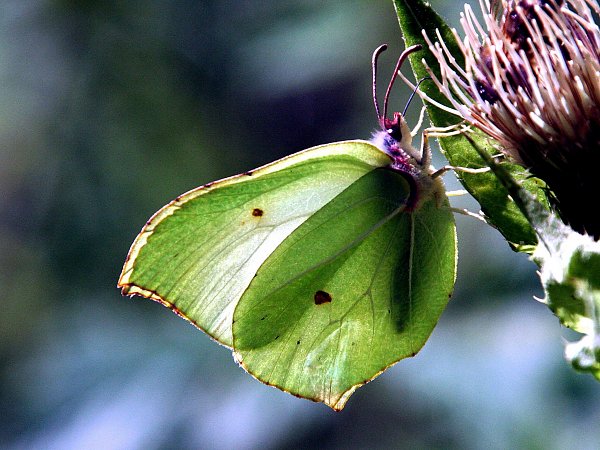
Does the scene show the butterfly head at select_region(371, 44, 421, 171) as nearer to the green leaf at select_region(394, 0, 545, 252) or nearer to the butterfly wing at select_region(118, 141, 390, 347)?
the butterfly wing at select_region(118, 141, 390, 347)

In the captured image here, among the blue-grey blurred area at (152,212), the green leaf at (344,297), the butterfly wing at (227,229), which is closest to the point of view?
the butterfly wing at (227,229)

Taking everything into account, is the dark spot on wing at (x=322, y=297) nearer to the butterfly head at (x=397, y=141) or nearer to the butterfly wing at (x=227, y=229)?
the butterfly wing at (x=227, y=229)

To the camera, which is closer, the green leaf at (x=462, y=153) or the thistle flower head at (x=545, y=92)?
the thistle flower head at (x=545, y=92)

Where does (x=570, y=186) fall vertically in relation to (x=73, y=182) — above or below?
above

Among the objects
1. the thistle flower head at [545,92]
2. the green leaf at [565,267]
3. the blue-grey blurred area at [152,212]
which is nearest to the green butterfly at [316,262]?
the thistle flower head at [545,92]

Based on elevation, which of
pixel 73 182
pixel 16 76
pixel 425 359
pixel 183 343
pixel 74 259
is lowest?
pixel 425 359

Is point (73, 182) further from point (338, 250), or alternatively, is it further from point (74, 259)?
point (338, 250)

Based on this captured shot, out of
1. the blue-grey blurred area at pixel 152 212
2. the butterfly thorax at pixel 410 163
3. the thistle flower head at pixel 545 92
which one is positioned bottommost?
the blue-grey blurred area at pixel 152 212

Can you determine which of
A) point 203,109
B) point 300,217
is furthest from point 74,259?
point 300,217
